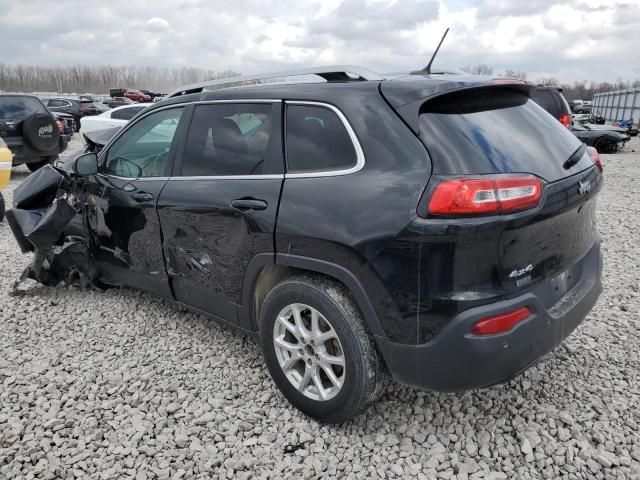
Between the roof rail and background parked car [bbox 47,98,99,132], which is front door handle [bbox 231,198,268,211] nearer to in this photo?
the roof rail

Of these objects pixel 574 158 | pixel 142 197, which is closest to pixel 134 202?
pixel 142 197

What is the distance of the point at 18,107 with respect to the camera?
10594 millimetres

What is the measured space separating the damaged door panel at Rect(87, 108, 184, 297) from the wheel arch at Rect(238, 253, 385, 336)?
87cm

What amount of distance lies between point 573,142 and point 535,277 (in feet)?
3.05

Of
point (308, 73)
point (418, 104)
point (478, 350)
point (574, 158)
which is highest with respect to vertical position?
point (308, 73)

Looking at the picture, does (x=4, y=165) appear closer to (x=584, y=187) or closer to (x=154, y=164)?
(x=154, y=164)

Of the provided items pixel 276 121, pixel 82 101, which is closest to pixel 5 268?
pixel 276 121

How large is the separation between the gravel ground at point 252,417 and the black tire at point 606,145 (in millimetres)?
15534

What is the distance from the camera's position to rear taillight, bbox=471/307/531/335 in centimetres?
209

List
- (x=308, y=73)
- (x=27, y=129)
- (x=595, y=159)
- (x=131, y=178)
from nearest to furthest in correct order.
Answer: (x=308, y=73)
(x=595, y=159)
(x=131, y=178)
(x=27, y=129)

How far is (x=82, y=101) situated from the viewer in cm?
2964

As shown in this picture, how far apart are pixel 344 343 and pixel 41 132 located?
10379mm

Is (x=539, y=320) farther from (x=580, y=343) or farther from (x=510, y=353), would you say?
(x=580, y=343)

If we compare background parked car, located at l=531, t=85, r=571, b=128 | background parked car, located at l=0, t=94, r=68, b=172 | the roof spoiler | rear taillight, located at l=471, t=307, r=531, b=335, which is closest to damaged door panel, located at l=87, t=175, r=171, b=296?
the roof spoiler
